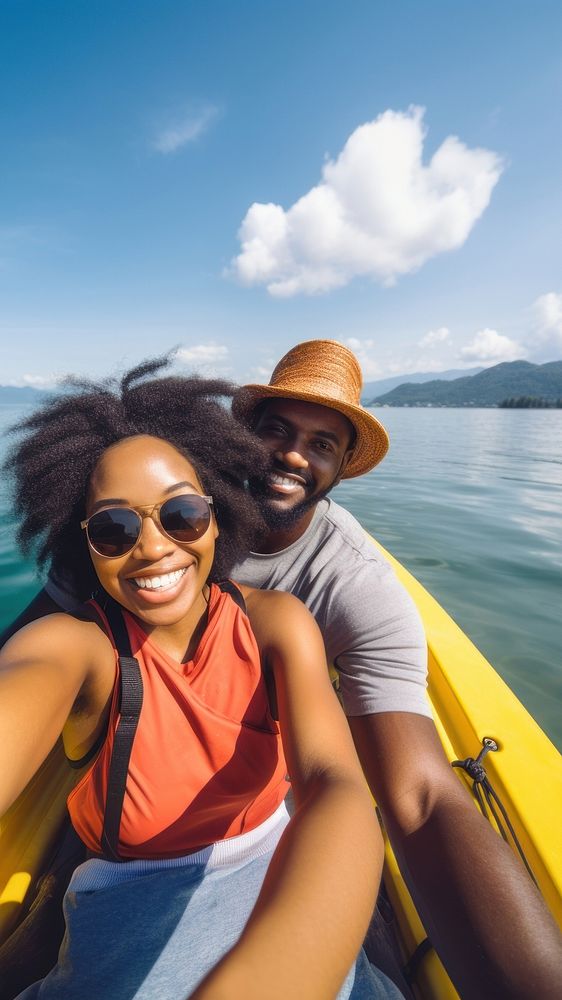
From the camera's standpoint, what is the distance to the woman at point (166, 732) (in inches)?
47.2

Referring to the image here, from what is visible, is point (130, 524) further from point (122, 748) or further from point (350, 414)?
point (350, 414)

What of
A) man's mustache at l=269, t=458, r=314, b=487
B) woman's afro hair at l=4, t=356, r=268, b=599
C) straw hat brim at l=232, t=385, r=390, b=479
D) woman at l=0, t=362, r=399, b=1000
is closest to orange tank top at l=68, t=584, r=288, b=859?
woman at l=0, t=362, r=399, b=1000

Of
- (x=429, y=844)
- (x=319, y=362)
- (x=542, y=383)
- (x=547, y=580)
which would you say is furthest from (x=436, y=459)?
(x=542, y=383)

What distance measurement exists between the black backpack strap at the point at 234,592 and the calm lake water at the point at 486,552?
103 cm

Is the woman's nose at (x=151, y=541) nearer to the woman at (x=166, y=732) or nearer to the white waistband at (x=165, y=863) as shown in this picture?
the woman at (x=166, y=732)

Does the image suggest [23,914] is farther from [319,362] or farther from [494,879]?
[319,362]

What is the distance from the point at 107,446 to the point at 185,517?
0.48 metres

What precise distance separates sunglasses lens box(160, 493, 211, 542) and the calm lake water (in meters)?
0.91

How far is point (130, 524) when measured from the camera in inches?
58.6

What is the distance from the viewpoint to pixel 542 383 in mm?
183375

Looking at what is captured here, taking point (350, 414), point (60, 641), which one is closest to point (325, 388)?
point (350, 414)

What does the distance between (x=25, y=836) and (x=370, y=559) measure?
81.9 inches

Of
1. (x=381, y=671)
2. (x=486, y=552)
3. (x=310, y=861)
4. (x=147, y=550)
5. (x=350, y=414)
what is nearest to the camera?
(x=310, y=861)

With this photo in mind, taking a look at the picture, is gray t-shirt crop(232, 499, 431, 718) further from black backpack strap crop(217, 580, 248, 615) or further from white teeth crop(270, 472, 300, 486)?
black backpack strap crop(217, 580, 248, 615)
